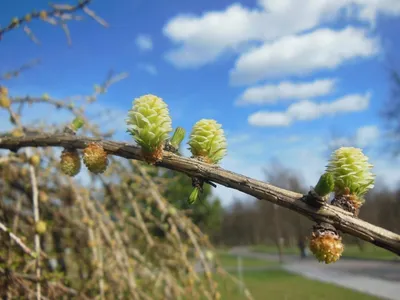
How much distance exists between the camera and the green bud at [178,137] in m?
0.58

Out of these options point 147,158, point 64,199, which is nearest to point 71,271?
point 64,199

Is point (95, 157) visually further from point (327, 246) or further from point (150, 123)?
point (327, 246)

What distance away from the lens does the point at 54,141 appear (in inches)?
26.8

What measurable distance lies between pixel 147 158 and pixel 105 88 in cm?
135

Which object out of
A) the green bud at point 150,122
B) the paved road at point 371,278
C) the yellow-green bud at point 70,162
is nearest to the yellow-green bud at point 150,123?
the green bud at point 150,122

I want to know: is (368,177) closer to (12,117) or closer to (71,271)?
(12,117)

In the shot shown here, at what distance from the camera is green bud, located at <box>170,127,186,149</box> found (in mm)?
583

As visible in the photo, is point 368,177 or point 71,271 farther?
point 71,271

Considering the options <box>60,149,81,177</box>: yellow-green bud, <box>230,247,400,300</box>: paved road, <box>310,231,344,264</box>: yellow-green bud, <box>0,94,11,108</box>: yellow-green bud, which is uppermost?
<box>0,94,11,108</box>: yellow-green bud

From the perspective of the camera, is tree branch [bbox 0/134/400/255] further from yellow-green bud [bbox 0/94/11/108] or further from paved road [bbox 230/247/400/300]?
paved road [bbox 230/247/400/300]

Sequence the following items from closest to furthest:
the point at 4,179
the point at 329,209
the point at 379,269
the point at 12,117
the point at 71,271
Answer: the point at 329,209 < the point at 12,117 < the point at 4,179 < the point at 71,271 < the point at 379,269

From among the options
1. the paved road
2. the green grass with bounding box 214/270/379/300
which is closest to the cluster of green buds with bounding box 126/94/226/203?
the green grass with bounding box 214/270/379/300

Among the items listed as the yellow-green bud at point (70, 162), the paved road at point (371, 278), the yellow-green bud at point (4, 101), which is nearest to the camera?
the yellow-green bud at point (70, 162)

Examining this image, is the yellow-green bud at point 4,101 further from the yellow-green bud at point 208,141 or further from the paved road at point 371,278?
the paved road at point 371,278
